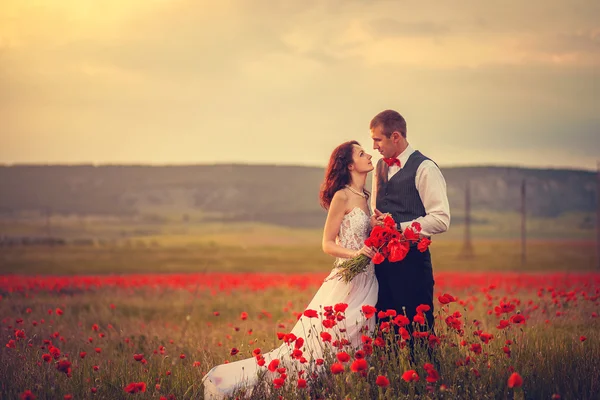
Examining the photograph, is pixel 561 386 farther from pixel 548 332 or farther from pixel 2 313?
pixel 2 313

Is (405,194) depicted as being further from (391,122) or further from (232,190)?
(232,190)

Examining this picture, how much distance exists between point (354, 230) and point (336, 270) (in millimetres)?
408

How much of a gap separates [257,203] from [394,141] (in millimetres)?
53859

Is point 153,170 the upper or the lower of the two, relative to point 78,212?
upper

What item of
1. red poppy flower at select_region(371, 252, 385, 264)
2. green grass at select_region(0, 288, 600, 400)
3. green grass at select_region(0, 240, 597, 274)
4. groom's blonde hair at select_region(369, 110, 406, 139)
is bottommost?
green grass at select_region(0, 240, 597, 274)

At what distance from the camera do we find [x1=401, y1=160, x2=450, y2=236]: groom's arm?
5578 millimetres

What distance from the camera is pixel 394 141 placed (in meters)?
5.77

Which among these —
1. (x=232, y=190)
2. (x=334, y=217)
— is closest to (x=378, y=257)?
(x=334, y=217)

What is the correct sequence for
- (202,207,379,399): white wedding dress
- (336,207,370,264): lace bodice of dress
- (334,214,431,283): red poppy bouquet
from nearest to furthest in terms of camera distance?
1. (334,214,431,283): red poppy bouquet
2. (202,207,379,399): white wedding dress
3. (336,207,370,264): lace bodice of dress

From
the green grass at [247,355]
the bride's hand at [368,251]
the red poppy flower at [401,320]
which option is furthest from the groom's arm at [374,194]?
the red poppy flower at [401,320]

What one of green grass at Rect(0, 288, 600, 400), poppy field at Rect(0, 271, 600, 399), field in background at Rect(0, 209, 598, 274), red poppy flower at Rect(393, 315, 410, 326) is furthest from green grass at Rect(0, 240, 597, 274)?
red poppy flower at Rect(393, 315, 410, 326)

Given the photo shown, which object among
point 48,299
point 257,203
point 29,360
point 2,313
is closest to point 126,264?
point 48,299

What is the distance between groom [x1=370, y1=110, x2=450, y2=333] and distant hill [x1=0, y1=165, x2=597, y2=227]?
4285cm

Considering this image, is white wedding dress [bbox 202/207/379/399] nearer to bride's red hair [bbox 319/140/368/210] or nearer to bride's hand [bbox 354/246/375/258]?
bride's red hair [bbox 319/140/368/210]
